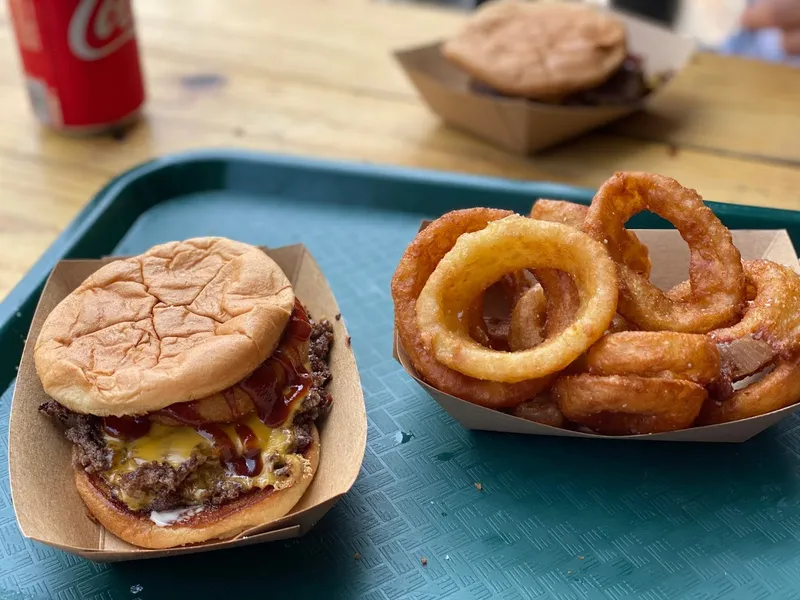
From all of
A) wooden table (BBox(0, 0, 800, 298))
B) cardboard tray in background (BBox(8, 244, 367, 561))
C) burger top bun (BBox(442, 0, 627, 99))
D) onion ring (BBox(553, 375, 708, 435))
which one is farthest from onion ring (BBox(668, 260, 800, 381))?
burger top bun (BBox(442, 0, 627, 99))

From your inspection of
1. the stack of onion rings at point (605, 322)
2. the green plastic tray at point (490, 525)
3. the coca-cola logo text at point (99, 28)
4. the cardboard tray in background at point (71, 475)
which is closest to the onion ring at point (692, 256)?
the stack of onion rings at point (605, 322)

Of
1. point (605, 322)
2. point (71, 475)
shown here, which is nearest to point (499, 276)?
point (605, 322)

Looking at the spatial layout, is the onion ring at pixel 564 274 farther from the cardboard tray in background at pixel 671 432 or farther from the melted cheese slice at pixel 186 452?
the melted cheese slice at pixel 186 452

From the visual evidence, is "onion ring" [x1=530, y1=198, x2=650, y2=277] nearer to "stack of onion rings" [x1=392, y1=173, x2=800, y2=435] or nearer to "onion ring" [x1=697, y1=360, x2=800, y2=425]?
"stack of onion rings" [x1=392, y1=173, x2=800, y2=435]

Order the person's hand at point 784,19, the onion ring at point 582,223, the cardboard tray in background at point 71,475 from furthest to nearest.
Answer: the person's hand at point 784,19 < the onion ring at point 582,223 < the cardboard tray in background at point 71,475

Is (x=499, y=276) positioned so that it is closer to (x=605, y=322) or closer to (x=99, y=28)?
(x=605, y=322)

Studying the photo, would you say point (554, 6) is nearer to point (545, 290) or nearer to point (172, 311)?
point (545, 290)

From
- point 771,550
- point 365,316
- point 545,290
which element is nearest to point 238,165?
point 365,316
